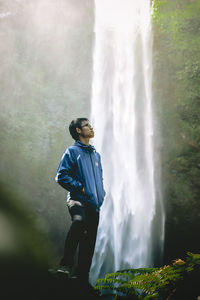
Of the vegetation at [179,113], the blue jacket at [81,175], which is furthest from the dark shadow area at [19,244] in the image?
the vegetation at [179,113]

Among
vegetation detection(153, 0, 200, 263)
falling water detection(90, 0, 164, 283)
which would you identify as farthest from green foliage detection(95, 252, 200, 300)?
vegetation detection(153, 0, 200, 263)

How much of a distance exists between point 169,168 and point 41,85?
173 inches

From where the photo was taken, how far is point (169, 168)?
6.41m

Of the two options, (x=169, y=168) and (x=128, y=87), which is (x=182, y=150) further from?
(x=128, y=87)

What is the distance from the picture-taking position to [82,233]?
7.80 feet

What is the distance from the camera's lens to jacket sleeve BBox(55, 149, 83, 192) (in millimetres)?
2389

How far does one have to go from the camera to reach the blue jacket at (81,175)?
94.8 inches

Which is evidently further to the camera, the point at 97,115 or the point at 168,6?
the point at 168,6

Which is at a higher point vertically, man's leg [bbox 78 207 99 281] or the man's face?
the man's face

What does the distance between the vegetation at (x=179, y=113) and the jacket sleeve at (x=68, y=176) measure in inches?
172

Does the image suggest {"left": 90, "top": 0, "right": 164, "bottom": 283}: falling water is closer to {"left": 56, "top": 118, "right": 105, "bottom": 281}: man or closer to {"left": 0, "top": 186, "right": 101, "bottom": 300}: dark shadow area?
{"left": 0, "top": 186, "right": 101, "bottom": 300}: dark shadow area

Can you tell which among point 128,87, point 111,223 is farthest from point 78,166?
point 128,87

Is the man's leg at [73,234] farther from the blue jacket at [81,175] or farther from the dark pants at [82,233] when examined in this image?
the blue jacket at [81,175]

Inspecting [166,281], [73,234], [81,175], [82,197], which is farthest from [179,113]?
[166,281]
